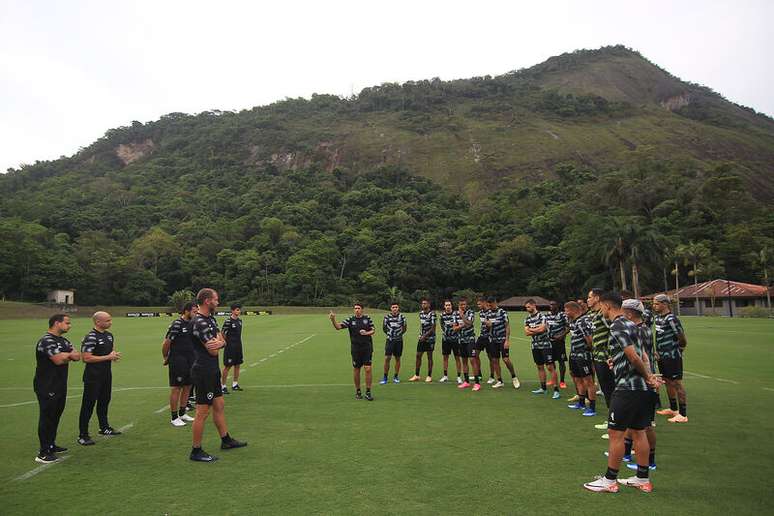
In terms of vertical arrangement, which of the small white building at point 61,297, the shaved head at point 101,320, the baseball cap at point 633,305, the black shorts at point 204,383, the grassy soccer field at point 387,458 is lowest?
the grassy soccer field at point 387,458

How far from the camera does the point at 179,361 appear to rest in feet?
28.9

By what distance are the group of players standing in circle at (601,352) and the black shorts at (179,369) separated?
308 cm

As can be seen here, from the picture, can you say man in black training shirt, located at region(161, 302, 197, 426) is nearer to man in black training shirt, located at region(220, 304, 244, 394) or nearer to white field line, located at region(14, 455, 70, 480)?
white field line, located at region(14, 455, 70, 480)

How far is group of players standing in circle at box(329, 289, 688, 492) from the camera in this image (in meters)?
5.43

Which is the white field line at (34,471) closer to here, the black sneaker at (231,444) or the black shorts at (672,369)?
the black sneaker at (231,444)

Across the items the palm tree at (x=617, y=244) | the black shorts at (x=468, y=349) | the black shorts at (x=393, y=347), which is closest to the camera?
the black shorts at (x=468, y=349)

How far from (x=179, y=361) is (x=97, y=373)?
1309 millimetres

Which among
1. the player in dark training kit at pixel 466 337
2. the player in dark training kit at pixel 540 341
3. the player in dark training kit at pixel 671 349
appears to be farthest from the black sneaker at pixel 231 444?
the player in dark training kit at pixel 671 349

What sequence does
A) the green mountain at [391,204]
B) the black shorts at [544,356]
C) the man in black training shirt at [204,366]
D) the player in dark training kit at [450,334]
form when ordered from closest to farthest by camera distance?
the man in black training shirt at [204,366], the black shorts at [544,356], the player in dark training kit at [450,334], the green mountain at [391,204]

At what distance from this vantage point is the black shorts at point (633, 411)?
539 cm

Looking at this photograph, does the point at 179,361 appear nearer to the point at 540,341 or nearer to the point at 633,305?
the point at 633,305

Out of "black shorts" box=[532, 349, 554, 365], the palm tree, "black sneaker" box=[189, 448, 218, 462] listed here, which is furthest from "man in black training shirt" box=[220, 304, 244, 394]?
the palm tree

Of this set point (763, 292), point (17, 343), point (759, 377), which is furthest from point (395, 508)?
point (763, 292)

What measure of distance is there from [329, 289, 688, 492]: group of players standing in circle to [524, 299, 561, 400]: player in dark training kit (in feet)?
0.07
